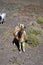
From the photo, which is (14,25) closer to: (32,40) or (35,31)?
(35,31)

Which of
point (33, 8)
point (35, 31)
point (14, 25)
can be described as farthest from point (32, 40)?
point (33, 8)

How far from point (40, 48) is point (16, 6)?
6708 mm

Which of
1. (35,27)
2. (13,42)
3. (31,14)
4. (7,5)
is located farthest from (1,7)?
(13,42)

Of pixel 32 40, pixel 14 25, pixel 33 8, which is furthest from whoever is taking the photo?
pixel 33 8

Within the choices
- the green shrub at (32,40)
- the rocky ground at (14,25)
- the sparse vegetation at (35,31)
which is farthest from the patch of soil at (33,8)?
the green shrub at (32,40)

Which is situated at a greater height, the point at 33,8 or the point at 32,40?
the point at 32,40

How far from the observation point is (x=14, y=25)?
59.9 feet

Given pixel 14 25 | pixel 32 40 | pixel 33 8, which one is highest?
pixel 32 40

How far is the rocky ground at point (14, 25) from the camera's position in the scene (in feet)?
48.1

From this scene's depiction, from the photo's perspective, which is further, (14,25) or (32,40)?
(14,25)

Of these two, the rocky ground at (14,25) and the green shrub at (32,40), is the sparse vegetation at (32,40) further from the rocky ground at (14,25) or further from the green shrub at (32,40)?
the rocky ground at (14,25)

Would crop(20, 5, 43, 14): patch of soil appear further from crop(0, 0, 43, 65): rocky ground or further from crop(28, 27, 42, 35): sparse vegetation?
crop(28, 27, 42, 35): sparse vegetation

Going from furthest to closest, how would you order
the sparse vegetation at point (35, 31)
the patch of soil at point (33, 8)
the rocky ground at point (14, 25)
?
the patch of soil at point (33, 8), the sparse vegetation at point (35, 31), the rocky ground at point (14, 25)

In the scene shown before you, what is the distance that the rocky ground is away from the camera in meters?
14.7
